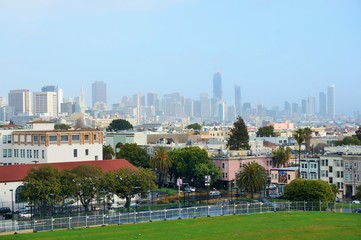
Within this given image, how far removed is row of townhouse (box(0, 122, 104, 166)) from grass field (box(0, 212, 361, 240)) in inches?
967

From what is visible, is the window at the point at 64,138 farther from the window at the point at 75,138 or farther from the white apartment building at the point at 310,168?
the white apartment building at the point at 310,168

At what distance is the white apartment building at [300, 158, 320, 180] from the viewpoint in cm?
7175

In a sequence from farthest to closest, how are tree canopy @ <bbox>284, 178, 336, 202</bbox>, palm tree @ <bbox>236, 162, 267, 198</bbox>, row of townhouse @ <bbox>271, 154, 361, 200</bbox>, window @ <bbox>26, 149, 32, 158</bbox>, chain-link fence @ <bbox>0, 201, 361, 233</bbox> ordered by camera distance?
window @ <bbox>26, 149, 32, 158</bbox>
row of townhouse @ <bbox>271, 154, 361, 200</bbox>
palm tree @ <bbox>236, 162, 267, 198</bbox>
tree canopy @ <bbox>284, 178, 336, 202</bbox>
chain-link fence @ <bbox>0, 201, 361, 233</bbox>

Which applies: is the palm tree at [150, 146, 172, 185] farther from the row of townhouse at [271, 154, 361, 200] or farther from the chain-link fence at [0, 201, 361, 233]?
the chain-link fence at [0, 201, 361, 233]

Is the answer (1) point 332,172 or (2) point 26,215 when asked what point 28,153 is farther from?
(1) point 332,172

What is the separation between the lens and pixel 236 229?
1679 inches

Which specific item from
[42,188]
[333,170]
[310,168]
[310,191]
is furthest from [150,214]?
[310,168]

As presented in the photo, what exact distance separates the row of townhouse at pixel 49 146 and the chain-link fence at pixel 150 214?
17.4 meters

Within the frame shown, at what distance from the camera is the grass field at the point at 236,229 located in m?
39.8

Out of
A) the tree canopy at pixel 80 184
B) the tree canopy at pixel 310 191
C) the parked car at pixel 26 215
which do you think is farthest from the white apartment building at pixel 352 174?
the parked car at pixel 26 215

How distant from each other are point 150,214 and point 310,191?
14.0 m

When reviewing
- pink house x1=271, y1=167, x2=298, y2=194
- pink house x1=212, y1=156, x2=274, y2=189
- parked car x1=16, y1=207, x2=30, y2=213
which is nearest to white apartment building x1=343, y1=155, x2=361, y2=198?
pink house x1=271, y1=167, x2=298, y2=194

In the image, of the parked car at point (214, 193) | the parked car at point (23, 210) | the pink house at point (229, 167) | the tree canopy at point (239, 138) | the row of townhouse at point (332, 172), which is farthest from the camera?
the tree canopy at point (239, 138)

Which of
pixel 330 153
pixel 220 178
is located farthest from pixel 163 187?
pixel 330 153
